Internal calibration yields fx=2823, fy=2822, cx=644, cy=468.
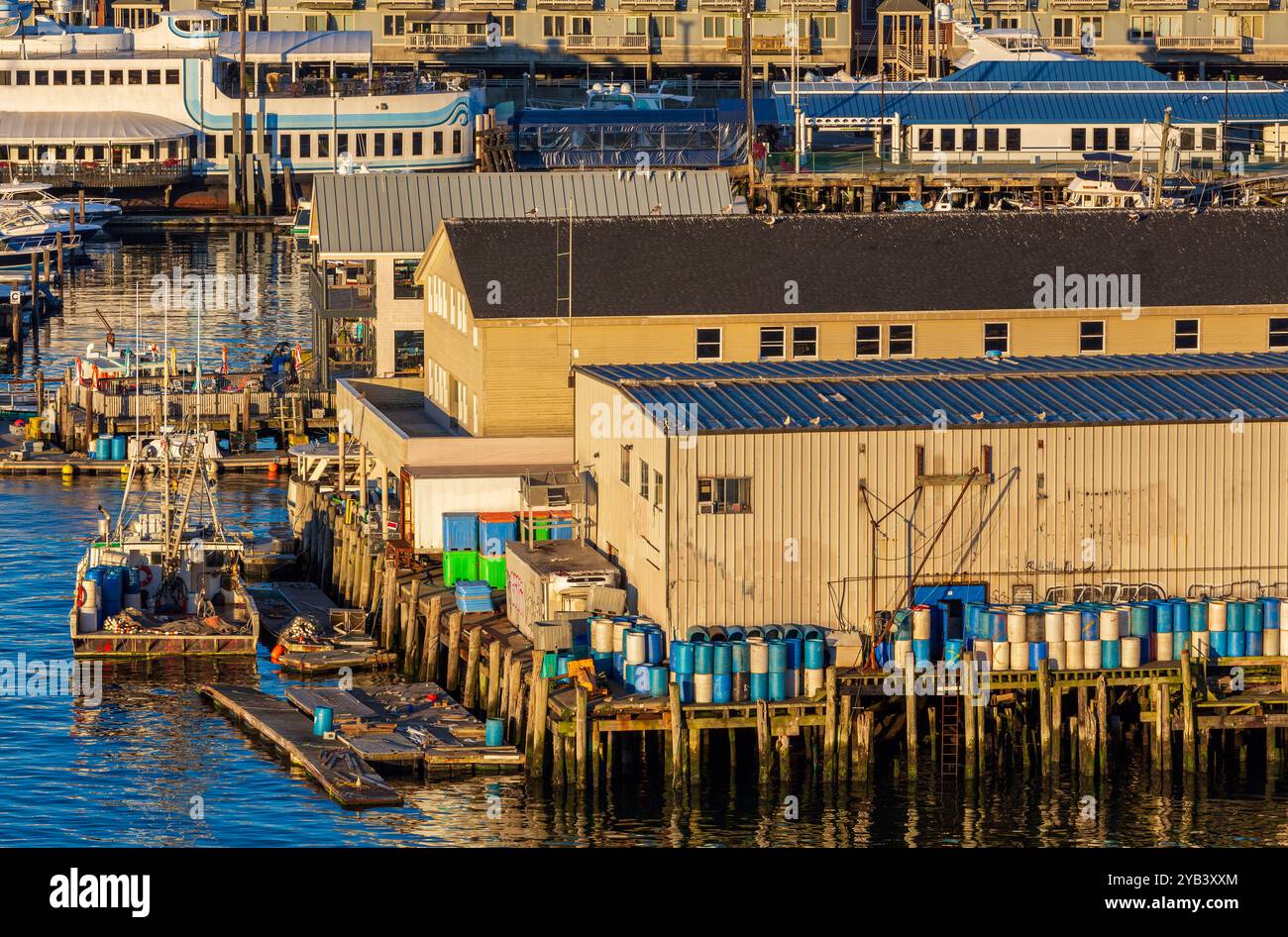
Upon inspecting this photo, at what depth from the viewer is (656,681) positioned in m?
48.4

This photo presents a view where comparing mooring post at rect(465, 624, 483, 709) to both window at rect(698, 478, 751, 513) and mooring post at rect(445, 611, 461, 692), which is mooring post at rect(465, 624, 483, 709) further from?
window at rect(698, 478, 751, 513)

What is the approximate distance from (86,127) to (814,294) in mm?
97230

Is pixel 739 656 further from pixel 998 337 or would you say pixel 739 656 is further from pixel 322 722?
pixel 998 337

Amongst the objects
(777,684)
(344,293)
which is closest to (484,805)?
A: (777,684)

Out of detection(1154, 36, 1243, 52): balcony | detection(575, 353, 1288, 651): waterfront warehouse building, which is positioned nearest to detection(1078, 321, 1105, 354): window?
detection(575, 353, 1288, 651): waterfront warehouse building

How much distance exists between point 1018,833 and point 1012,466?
7568 millimetres

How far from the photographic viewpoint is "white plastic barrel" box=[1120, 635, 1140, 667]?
49188 millimetres

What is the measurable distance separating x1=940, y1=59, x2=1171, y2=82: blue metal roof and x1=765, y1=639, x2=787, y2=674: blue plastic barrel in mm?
94057

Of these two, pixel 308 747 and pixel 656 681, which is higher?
pixel 656 681

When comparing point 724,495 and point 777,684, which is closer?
point 777,684

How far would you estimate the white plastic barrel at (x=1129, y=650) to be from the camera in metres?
49.2

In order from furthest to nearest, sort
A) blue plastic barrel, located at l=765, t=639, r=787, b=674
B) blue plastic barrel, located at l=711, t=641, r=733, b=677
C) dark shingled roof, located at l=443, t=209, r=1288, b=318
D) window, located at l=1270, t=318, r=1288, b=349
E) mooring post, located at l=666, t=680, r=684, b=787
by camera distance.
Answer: window, located at l=1270, t=318, r=1288, b=349 → dark shingled roof, located at l=443, t=209, r=1288, b=318 → blue plastic barrel, located at l=765, t=639, r=787, b=674 → blue plastic barrel, located at l=711, t=641, r=733, b=677 → mooring post, located at l=666, t=680, r=684, b=787

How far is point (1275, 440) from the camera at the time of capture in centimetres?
5206

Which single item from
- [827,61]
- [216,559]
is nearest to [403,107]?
[827,61]
